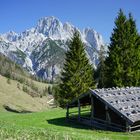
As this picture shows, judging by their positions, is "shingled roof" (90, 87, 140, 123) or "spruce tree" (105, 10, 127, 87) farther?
"spruce tree" (105, 10, 127, 87)

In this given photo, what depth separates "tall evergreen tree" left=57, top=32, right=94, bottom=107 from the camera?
197 ft

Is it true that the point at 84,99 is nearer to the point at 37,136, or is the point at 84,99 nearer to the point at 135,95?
the point at 135,95

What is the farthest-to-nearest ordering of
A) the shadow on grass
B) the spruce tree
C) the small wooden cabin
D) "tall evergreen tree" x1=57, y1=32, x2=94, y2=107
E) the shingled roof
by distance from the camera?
"tall evergreen tree" x1=57, y1=32, x2=94, y2=107
the spruce tree
the shadow on grass
the small wooden cabin
the shingled roof

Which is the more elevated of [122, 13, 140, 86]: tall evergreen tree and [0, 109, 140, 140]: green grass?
[122, 13, 140, 86]: tall evergreen tree

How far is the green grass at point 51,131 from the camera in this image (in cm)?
1833

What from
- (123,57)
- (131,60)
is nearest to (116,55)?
(123,57)

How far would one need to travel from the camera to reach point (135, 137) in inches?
1178

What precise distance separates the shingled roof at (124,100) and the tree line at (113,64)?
1964 cm

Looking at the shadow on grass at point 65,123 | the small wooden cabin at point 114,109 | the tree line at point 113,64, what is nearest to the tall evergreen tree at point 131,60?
the tree line at point 113,64

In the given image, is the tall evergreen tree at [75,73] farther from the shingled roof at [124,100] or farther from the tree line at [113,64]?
the shingled roof at [124,100]

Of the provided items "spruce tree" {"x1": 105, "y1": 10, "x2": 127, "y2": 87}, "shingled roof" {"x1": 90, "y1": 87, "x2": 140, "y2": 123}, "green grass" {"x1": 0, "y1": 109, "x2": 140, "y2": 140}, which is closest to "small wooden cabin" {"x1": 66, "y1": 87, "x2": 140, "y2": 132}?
"shingled roof" {"x1": 90, "y1": 87, "x2": 140, "y2": 123}

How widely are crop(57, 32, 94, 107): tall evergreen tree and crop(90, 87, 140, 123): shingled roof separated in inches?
870

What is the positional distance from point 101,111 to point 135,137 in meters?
9.30

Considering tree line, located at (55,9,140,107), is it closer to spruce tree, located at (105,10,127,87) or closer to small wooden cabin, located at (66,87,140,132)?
spruce tree, located at (105,10,127,87)
